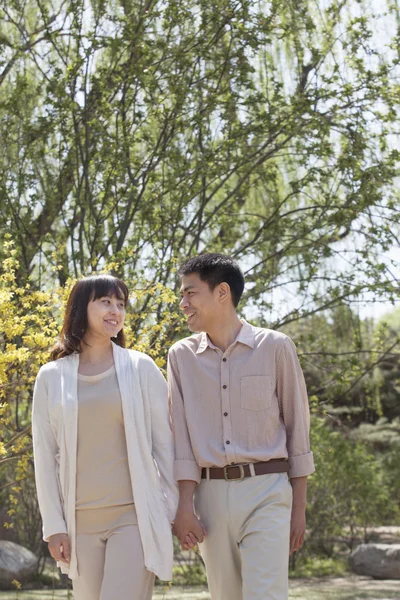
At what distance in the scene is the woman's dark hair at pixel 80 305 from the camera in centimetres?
383

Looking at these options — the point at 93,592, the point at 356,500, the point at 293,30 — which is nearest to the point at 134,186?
the point at 293,30

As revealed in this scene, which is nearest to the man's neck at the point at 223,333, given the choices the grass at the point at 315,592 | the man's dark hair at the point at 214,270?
the man's dark hair at the point at 214,270

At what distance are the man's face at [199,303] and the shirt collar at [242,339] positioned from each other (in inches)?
1.8

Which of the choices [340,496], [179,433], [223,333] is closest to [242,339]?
[223,333]

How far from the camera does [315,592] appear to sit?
1006 centimetres

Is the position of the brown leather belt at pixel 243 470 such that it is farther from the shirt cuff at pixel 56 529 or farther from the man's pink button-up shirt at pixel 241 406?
the shirt cuff at pixel 56 529

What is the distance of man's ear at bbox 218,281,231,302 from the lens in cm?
401

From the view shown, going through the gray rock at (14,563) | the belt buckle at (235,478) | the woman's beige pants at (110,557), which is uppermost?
the belt buckle at (235,478)

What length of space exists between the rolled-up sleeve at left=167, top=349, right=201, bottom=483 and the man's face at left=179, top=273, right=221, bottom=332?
184 mm

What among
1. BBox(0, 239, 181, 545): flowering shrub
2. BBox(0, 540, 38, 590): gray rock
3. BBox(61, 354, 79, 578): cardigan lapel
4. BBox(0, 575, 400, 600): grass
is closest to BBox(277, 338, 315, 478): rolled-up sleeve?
BBox(61, 354, 79, 578): cardigan lapel

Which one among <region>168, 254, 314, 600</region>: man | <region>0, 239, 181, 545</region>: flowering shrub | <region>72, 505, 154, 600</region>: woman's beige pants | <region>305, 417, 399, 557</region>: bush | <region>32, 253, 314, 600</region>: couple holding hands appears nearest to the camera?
<region>72, 505, 154, 600</region>: woman's beige pants

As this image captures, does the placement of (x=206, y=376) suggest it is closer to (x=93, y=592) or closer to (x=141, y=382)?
(x=141, y=382)

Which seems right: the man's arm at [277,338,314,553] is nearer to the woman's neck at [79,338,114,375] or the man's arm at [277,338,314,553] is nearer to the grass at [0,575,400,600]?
the woman's neck at [79,338,114,375]

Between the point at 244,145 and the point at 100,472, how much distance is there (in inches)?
235
